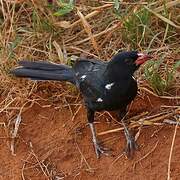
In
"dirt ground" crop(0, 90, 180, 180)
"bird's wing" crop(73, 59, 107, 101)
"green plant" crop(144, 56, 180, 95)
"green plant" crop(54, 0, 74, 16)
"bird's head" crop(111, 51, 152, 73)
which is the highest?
"green plant" crop(54, 0, 74, 16)

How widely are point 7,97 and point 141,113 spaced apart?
2.66ft

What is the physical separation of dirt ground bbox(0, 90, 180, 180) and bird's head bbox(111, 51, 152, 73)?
15.0 inches

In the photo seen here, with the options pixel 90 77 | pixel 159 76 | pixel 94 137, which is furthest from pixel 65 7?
pixel 94 137

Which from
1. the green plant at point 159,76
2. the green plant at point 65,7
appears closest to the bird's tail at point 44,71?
the green plant at point 65,7

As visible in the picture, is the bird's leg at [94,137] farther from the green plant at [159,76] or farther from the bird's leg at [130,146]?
the green plant at [159,76]

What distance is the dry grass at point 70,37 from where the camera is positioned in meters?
3.30

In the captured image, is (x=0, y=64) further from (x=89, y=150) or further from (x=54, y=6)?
(x=89, y=150)

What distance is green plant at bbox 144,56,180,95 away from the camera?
9.91 feet

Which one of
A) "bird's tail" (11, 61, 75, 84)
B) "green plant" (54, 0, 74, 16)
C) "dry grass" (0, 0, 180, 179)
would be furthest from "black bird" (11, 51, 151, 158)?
"green plant" (54, 0, 74, 16)

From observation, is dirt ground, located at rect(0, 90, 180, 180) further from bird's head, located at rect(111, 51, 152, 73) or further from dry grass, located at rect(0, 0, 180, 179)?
bird's head, located at rect(111, 51, 152, 73)

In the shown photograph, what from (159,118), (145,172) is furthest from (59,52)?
(145,172)

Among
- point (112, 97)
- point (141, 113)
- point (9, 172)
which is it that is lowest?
point (9, 172)

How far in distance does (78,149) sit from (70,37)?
0.89 metres

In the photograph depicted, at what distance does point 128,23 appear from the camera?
3.30 m
